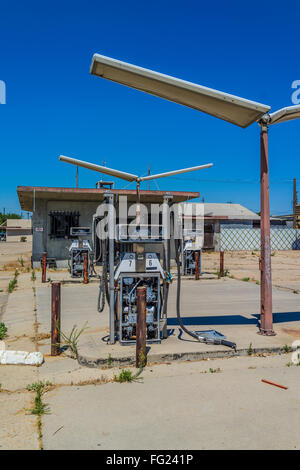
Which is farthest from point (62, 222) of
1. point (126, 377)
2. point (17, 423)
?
point (17, 423)

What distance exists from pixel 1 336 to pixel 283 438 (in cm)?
443

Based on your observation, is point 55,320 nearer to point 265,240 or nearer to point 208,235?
point 265,240

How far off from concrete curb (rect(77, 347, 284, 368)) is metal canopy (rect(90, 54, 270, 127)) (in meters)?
2.97

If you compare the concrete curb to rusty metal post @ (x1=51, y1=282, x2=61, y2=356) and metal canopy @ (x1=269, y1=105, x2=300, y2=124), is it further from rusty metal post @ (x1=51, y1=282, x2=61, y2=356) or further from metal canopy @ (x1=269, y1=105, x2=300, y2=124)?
metal canopy @ (x1=269, y1=105, x2=300, y2=124)

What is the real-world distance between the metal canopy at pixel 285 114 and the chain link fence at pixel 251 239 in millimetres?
28029

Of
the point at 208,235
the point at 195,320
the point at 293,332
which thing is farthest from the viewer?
the point at 208,235

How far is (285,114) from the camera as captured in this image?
557 cm

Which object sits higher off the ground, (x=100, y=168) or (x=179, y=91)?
(x=179, y=91)

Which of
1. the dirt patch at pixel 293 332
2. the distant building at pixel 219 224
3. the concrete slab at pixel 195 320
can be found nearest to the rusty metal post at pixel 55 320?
the concrete slab at pixel 195 320

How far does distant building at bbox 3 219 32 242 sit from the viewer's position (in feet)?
200

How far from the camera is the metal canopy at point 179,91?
179 inches

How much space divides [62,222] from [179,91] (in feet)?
44.7

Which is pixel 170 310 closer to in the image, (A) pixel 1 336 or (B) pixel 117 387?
(A) pixel 1 336

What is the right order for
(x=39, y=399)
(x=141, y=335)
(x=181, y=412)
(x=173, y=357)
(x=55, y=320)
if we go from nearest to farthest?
(x=181, y=412)
(x=39, y=399)
(x=141, y=335)
(x=173, y=357)
(x=55, y=320)
